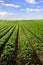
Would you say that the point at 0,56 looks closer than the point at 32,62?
No

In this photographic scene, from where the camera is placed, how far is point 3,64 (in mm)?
14672

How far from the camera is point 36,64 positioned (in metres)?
14.5

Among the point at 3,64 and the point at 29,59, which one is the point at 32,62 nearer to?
the point at 29,59

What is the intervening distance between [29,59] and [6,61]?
199 centimetres

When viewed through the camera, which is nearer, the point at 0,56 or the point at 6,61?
the point at 6,61

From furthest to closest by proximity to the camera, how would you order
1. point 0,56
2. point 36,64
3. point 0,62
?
1. point 0,56
2. point 0,62
3. point 36,64

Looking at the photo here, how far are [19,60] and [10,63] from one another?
4.43 ft

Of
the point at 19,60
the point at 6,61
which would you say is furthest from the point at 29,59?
the point at 6,61

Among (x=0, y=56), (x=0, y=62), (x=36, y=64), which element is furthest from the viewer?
(x=0, y=56)

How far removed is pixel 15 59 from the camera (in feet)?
53.6

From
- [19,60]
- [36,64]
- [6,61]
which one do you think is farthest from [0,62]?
[36,64]

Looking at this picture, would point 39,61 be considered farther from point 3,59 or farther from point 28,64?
point 3,59

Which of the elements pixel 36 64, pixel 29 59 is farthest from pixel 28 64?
pixel 29 59

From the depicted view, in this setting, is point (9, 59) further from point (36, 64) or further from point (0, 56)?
point (36, 64)
